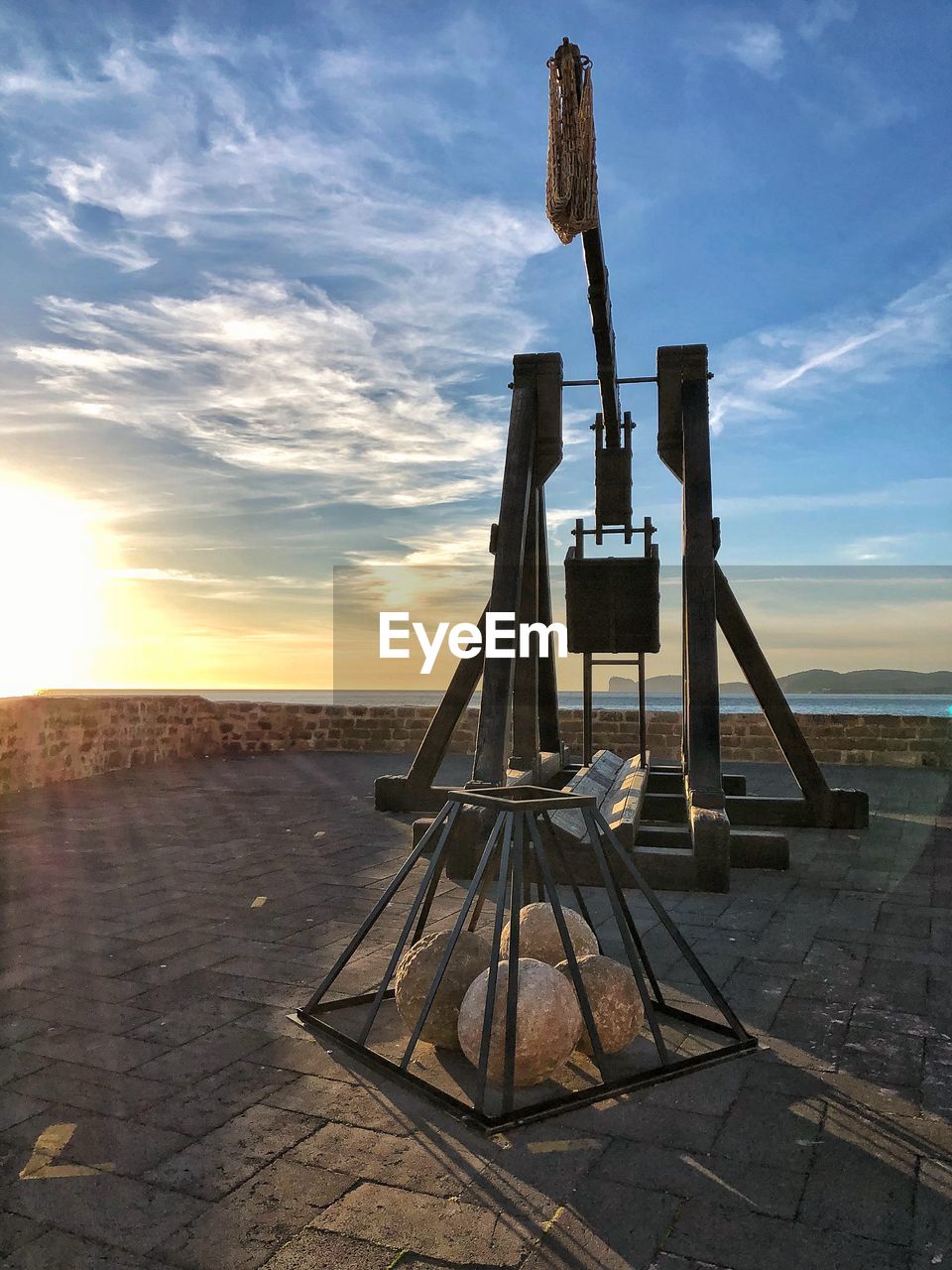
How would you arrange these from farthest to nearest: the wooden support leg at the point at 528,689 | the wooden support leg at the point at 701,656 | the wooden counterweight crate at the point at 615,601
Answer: the wooden counterweight crate at the point at 615,601 → the wooden support leg at the point at 528,689 → the wooden support leg at the point at 701,656

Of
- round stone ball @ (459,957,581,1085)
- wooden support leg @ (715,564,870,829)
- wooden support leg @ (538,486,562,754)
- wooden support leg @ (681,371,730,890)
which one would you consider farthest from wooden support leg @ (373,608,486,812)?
round stone ball @ (459,957,581,1085)

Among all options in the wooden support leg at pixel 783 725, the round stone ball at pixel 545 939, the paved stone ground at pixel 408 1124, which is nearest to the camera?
the paved stone ground at pixel 408 1124

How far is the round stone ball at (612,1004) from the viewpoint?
348cm

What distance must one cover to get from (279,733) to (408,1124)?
43.8ft

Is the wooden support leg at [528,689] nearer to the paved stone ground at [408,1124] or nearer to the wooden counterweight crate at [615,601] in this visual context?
the wooden counterweight crate at [615,601]

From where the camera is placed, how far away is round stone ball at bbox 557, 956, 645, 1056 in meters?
3.48

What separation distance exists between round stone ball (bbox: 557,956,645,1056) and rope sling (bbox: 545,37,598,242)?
342cm

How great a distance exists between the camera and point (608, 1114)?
121 inches

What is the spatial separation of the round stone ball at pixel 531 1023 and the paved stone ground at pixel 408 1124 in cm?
23

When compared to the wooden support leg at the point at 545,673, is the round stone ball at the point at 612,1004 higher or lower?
lower

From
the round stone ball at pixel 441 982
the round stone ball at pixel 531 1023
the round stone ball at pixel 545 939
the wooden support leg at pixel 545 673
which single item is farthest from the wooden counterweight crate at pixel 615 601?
the round stone ball at pixel 531 1023

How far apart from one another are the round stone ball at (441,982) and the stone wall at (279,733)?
8.66 m

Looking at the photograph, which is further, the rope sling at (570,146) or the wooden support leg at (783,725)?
the wooden support leg at (783,725)

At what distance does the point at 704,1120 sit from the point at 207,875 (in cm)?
450
